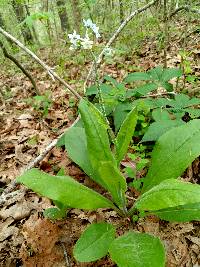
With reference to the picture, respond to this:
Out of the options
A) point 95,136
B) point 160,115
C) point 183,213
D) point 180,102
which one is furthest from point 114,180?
point 180,102

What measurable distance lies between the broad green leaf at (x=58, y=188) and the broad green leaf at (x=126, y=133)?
32 centimetres

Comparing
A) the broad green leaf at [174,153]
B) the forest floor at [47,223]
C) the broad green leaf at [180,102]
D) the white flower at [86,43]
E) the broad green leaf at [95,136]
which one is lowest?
the forest floor at [47,223]

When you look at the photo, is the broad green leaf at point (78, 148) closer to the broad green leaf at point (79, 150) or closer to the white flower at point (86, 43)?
the broad green leaf at point (79, 150)

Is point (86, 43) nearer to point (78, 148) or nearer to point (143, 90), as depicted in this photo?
point (78, 148)

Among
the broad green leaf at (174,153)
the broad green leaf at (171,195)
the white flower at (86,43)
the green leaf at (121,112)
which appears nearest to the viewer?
the broad green leaf at (171,195)

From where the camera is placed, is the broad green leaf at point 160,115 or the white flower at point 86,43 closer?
the white flower at point 86,43

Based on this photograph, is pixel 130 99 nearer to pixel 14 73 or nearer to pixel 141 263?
pixel 141 263

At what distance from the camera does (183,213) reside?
68.5 inches

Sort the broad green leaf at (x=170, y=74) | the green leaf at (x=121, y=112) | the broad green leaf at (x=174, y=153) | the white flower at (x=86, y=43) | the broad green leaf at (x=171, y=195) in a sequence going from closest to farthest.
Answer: the broad green leaf at (x=171, y=195)
the white flower at (x=86, y=43)
the broad green leaf at (x=174, y=153)
the green leaf at (x=121, y=112)
the broad green leaf at (x=170, y=74)

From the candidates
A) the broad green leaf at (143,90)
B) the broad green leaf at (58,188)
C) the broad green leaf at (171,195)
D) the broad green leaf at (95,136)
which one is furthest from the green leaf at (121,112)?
the broad green leaf at (171,195)

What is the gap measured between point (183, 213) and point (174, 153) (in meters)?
0.36

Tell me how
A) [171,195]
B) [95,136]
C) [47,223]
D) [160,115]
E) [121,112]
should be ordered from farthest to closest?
[121,112]
[160,115]
[47,223]
[95,136]
[171,195]

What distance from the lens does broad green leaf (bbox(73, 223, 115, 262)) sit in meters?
1.61

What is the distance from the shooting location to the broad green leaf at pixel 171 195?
139 cm
